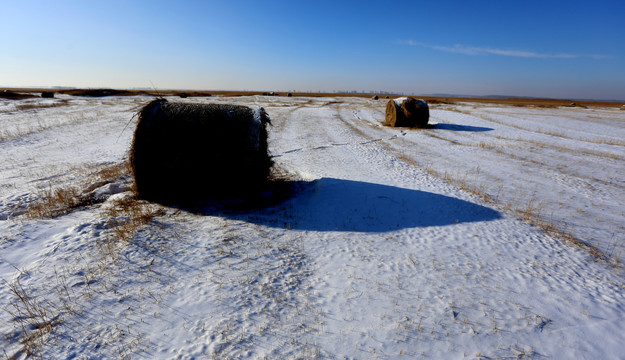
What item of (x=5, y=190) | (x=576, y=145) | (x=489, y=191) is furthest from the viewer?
(x=576, y=145)

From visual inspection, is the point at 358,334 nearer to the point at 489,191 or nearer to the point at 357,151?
the point at 489,191

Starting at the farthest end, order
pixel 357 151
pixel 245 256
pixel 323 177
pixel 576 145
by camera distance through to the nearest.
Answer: pixel 576 145, pixel 357 151, pixel 323 177, pixel 245 256

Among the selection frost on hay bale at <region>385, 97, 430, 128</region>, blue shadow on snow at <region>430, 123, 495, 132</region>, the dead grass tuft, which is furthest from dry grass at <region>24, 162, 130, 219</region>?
blue shadow on snow at <region>430, 123, 495, 132</region>

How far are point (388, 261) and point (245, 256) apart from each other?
2.73m

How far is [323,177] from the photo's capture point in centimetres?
1033

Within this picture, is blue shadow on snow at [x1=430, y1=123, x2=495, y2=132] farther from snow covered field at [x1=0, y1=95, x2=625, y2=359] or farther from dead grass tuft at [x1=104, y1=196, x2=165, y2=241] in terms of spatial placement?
dead grass tuft at [x1=104, y1=196, x2=165, y2=241]

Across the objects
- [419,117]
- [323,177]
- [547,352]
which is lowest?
[547,352]

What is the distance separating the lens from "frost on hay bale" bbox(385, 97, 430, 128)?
73.9 feet

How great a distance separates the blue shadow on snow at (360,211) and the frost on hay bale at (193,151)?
82 cm

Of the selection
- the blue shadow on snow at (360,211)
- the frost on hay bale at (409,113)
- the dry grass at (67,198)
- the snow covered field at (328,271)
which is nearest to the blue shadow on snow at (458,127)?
the frost on hay bale at (409,113)

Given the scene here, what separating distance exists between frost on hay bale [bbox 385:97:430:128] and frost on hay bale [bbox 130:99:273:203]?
1724 cm

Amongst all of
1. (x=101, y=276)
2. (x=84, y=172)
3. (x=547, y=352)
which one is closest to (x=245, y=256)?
(x=101, y=276)

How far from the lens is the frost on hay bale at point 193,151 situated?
7.25m

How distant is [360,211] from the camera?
7.92 meters
